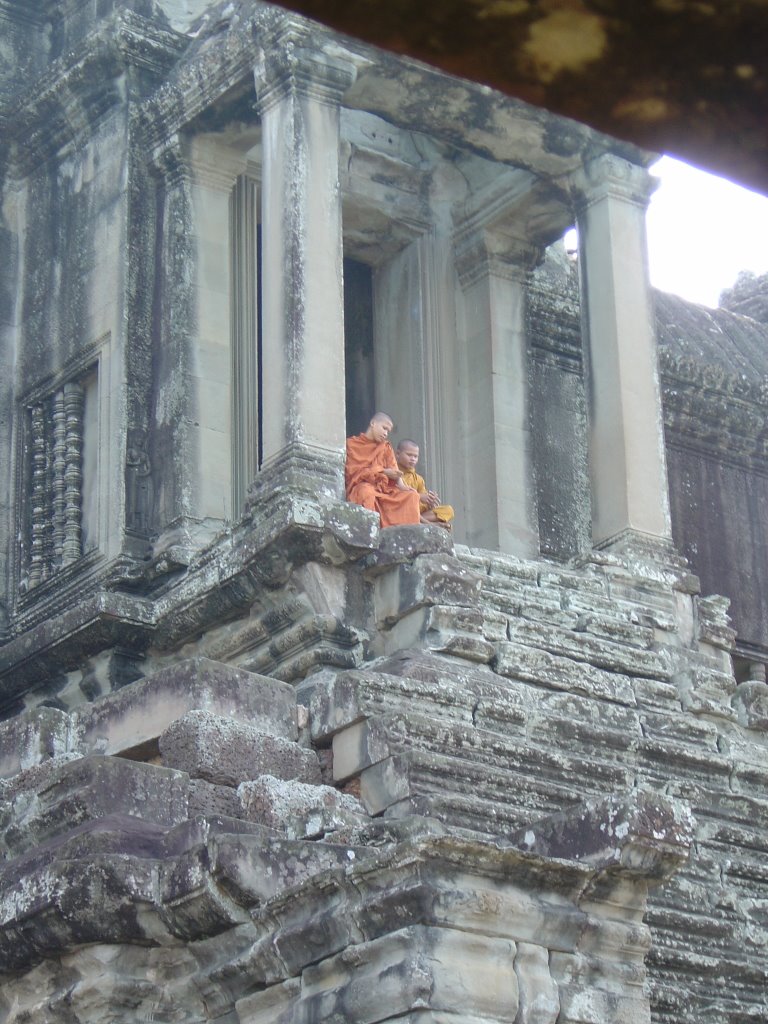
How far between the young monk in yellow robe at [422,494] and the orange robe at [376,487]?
327mm

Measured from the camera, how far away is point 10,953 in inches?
334

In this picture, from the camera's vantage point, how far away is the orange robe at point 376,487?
1201 cm

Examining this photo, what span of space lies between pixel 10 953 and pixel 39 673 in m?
4.71

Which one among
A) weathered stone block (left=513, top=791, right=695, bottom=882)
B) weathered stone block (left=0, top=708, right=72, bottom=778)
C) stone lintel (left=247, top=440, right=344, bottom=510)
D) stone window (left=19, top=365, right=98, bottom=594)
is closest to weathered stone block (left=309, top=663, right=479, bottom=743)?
weathered stone block (left=0, top=708, right=72, bottom=778)

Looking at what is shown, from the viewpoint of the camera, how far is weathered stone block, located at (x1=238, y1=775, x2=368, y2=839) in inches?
353

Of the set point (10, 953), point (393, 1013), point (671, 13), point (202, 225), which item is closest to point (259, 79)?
point (202, 225)

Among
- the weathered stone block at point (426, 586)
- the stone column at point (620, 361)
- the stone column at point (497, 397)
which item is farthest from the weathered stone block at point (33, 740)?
the stone column at point (497, 397)

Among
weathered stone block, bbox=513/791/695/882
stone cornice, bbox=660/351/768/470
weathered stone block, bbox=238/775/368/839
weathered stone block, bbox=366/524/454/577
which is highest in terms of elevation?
stone cornice, bbox=660/351/768/470

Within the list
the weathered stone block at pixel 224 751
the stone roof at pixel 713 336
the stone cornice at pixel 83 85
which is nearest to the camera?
the weathered stone block at pixel 224 751

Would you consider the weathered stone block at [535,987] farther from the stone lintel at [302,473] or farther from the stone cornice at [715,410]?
the stone cornice at [715,410]

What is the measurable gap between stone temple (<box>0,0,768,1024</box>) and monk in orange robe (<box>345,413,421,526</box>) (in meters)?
0.22

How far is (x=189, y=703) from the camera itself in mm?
9648

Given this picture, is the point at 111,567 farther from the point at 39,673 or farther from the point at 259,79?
the point at 259,79

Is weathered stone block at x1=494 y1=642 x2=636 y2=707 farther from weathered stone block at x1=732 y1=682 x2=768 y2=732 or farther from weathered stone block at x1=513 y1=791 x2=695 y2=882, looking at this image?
weathered stone block at x1=513 y1=791 x2=695 y2=882
